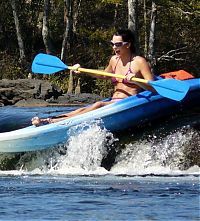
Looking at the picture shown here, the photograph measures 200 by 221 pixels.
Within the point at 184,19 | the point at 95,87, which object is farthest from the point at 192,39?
the point at 95,87

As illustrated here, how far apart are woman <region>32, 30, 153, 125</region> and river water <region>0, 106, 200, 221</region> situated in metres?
0.33

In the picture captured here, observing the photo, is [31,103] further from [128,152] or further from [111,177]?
[111,177]

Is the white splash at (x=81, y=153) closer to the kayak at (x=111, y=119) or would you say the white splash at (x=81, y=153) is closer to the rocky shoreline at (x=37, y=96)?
the kayak at (x=111, y=119)

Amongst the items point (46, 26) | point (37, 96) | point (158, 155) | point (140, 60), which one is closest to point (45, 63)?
point (140, 60)

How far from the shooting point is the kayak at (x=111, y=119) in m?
9.44

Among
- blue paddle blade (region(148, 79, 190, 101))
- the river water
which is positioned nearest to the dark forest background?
the river water

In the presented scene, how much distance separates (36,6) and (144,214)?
24.7 m

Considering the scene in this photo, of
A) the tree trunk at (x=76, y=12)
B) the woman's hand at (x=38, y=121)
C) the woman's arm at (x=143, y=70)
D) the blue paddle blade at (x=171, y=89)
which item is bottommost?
the woman's hand at (x=38, y=121)

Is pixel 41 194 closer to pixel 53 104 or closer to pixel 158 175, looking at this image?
pixel 158 175

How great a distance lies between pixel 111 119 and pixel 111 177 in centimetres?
111

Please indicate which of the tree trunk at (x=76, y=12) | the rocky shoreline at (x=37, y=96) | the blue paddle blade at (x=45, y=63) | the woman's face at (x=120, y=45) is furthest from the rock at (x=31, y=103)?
the tree trunk at (x=76, y=12)

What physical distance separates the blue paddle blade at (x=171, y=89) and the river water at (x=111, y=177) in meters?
0.54

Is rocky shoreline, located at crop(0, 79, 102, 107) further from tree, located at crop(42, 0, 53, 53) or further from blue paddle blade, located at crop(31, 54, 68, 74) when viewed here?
blue paddle blade, located at crop(31, 54, 68, 74)

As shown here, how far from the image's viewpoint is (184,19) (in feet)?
96.8
